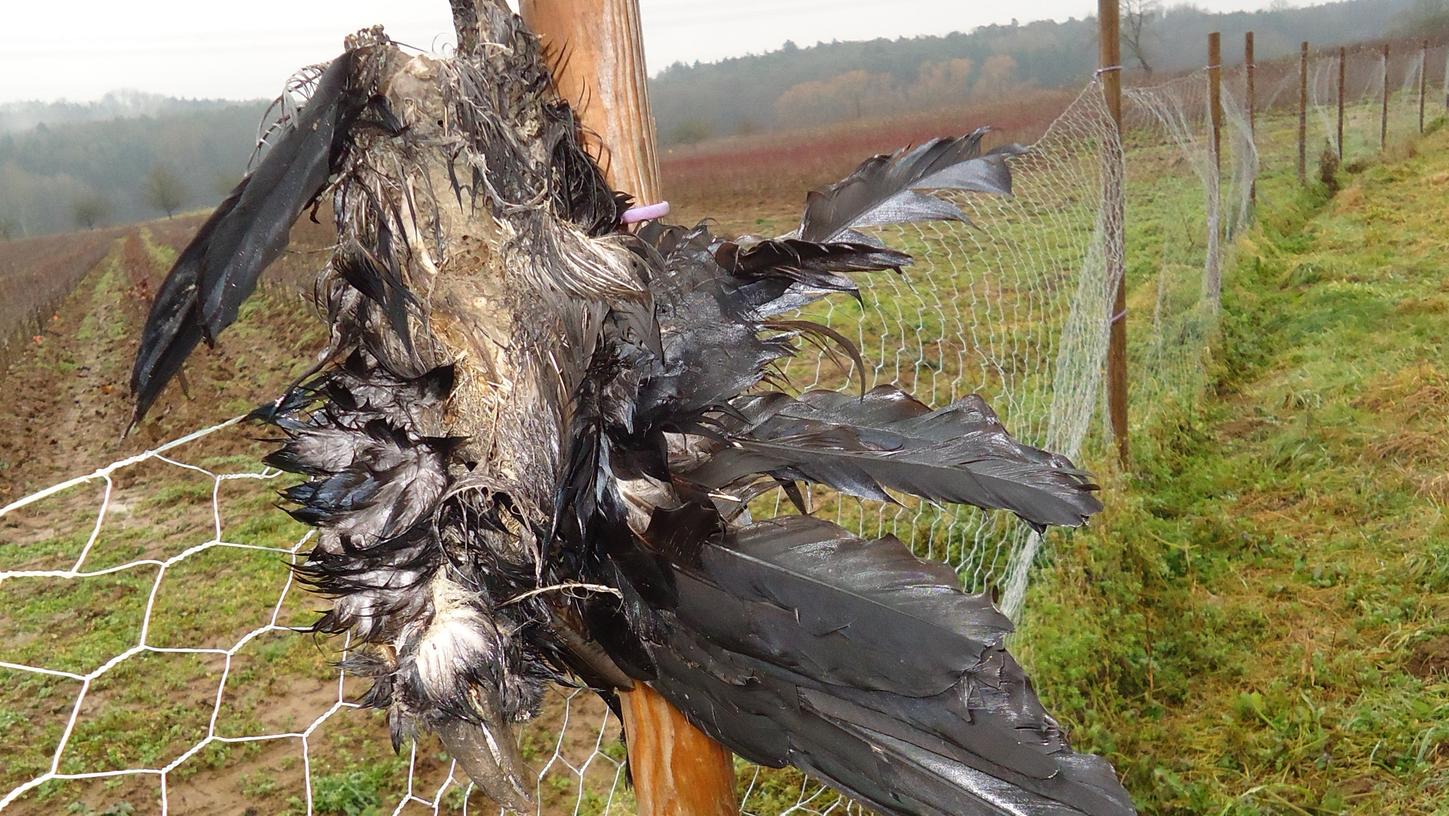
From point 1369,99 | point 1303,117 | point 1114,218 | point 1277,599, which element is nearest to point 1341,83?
point 1303,117

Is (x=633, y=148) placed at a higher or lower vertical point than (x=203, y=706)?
higher

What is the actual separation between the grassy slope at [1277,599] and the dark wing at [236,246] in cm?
288

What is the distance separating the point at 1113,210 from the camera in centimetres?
389

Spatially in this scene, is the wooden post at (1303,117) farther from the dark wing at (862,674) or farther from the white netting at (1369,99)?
the dark wing at (862,674)

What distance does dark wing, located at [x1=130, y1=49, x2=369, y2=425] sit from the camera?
742 millimetres

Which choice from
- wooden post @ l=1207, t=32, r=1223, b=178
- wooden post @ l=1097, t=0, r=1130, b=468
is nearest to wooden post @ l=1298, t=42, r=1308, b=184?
wooden post @ l=1207, t=32, r=1223, b=178

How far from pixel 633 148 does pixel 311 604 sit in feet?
4.76

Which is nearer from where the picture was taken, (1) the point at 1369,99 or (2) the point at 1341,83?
(2) the point at 1341,83

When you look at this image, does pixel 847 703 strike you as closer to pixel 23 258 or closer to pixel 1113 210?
pixel 1113 210

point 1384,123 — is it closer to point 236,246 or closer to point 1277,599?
point 1277,599

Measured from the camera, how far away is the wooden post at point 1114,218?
3711mm

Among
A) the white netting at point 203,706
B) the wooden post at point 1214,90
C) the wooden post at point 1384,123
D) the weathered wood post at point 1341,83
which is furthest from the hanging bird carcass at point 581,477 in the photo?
the wooden post at point 1384,123

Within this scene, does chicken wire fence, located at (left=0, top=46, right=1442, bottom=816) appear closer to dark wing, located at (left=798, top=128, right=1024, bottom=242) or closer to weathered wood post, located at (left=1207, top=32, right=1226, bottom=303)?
weathered wood post, located at (left=1207, top=32, right=1226, bottom=303)

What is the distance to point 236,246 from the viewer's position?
750 mm
